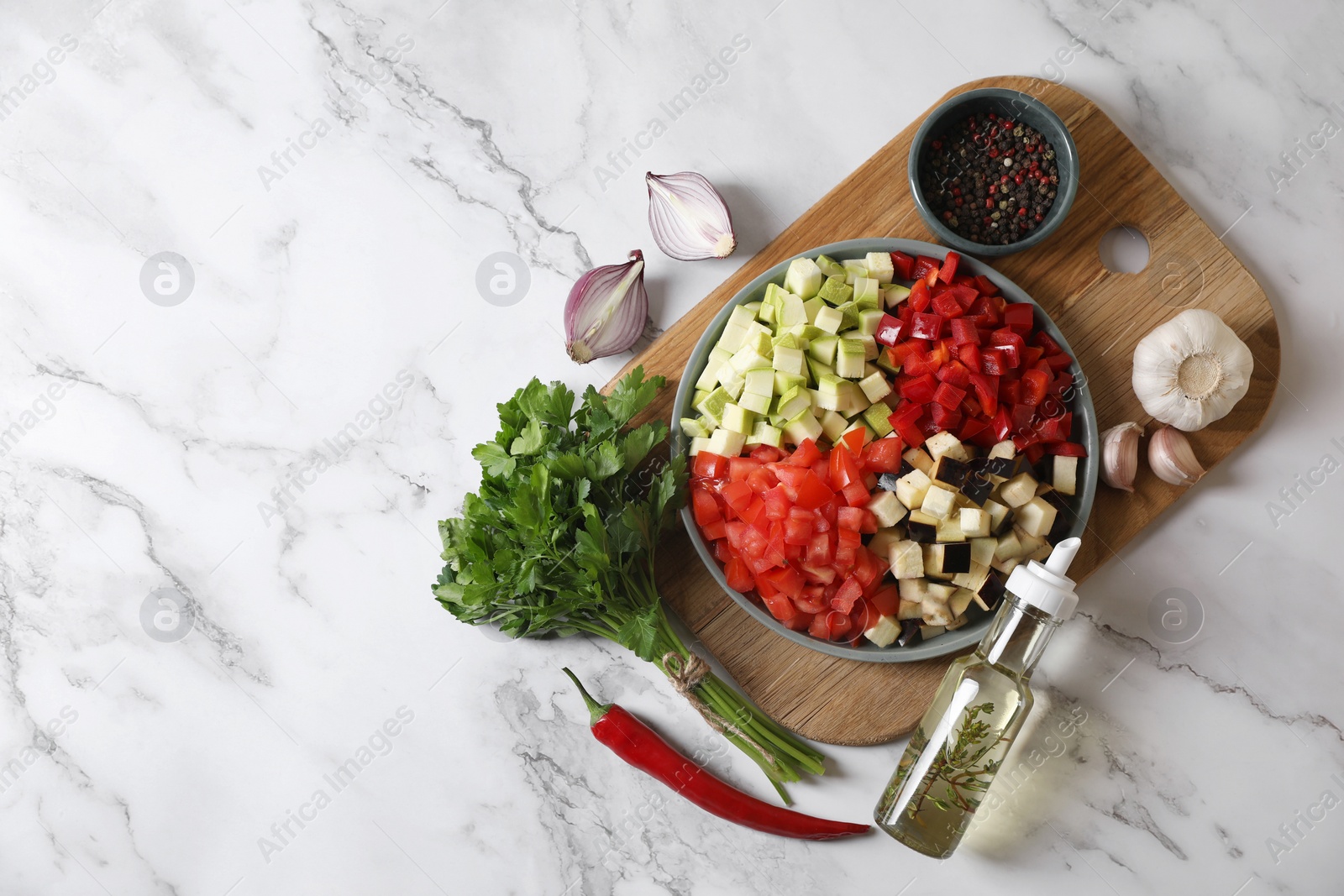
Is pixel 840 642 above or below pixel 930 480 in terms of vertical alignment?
below

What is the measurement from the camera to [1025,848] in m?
2.07

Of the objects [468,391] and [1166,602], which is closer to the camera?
[1166,602]

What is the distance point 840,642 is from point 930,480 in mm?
464

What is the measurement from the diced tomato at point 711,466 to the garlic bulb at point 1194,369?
41.0 inches

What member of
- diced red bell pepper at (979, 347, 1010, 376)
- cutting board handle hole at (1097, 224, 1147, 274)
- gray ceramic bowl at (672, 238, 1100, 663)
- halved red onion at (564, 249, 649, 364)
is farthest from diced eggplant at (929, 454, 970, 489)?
halved red onion at (564, 249, 649, 364)

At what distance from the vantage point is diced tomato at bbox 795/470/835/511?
1.76 m

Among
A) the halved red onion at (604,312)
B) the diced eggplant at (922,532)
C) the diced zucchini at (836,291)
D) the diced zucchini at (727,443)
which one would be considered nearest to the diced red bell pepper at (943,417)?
the diced eggplant at (922,532)

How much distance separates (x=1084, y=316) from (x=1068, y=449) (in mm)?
389

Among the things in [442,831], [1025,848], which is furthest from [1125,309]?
[442,831]

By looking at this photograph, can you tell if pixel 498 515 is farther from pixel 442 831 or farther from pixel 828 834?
pixel 828 834

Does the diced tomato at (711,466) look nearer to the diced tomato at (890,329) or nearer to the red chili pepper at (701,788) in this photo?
the diced tomato at (890,329)

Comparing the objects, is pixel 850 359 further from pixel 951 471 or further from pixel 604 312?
pixel 604 312

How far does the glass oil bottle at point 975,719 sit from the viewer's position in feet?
5.64

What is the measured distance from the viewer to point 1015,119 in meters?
1.94
